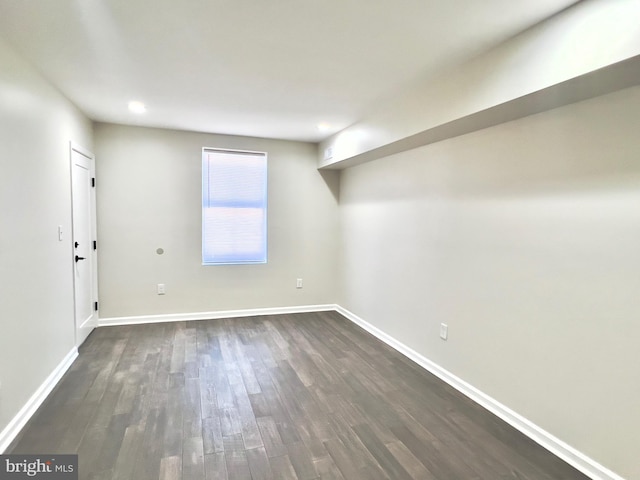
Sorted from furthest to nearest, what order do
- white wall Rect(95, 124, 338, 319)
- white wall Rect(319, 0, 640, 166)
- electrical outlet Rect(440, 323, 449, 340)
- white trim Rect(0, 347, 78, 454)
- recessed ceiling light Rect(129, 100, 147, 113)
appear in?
white wall Rect(95, 124, 338, 319) < recessed ceiling light Rect(129, 100, 147, 113) < electrical outlet Rect(440, 323, 449, 340) < white trim Rect(0, 347, 78, 454) < white wall Rect(319, 0, 640, 166)

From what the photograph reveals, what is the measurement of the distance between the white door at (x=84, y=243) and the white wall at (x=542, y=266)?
3231 millimetres

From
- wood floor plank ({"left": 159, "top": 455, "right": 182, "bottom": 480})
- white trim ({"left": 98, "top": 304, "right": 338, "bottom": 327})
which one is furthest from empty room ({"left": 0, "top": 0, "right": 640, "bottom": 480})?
white trim ({"left": 98, "top": 304, "right": 338, "bottom": 327})

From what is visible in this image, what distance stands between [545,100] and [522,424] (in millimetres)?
2014

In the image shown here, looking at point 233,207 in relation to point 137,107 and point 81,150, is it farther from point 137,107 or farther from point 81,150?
point 81,150

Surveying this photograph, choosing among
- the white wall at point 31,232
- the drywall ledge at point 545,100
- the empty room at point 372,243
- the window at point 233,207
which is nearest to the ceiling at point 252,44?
the empty room at point 372,243

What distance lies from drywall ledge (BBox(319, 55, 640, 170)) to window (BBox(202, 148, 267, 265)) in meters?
2.24

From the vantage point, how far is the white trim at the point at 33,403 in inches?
80.7

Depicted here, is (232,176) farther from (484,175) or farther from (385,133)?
(484,175)

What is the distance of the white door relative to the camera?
11.1 feet

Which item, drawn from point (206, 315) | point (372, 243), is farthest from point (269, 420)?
point (206, 315)

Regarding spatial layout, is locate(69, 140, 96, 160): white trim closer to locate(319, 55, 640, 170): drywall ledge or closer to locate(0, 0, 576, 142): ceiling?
locate(0, 0, 576, 142): ceiling

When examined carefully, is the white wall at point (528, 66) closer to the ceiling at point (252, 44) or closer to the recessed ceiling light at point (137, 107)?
the ceiling at point (252, 44)

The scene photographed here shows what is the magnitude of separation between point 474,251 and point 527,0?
1.64m

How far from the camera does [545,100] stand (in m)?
2.00
